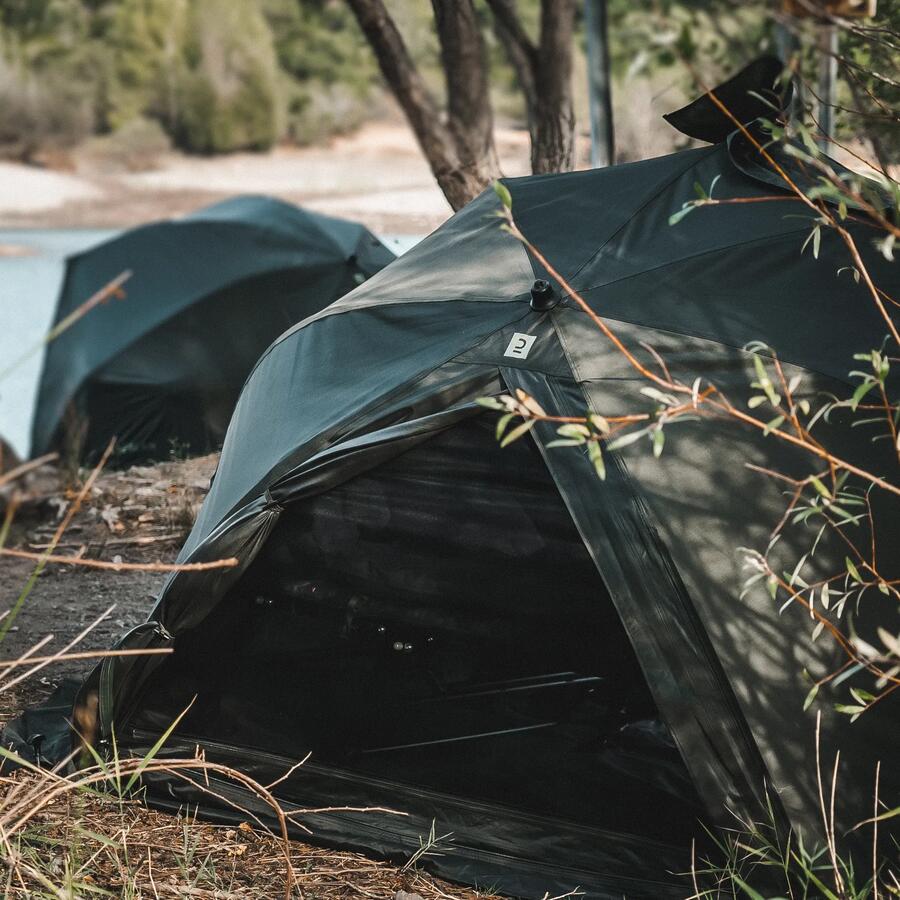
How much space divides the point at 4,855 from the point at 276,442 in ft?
4.30

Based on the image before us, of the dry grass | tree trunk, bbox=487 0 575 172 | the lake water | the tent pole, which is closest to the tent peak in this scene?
the dry grass

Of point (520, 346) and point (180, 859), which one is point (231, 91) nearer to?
point (520, 346)

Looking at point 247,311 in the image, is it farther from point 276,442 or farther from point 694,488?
point 694,488

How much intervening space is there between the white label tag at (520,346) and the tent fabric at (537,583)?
27mm

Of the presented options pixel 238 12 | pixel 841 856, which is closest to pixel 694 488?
pixel 841 856

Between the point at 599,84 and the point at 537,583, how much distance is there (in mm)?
4966

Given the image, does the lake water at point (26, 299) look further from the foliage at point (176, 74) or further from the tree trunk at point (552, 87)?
the foliage at point (176, 74)

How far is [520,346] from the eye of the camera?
9.66ft

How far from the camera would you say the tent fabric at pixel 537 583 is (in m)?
2.69

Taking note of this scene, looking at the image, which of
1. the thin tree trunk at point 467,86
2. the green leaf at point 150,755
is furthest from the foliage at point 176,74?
the green leaf at point 150,755

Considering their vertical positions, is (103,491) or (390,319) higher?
(390,319)

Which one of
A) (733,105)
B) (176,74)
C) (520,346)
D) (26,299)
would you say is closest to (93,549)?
(520,346)

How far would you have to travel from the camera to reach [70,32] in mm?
35000

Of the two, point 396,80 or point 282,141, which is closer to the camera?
point 396,80
